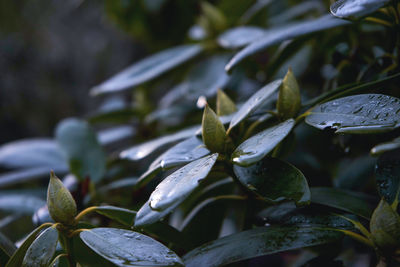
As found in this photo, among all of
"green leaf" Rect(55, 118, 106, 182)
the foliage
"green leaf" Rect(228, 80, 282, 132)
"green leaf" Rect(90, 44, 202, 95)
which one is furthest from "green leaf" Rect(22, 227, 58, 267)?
"green leaf" Rect(90, 44, 202, 95)

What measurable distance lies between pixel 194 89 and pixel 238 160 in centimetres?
59

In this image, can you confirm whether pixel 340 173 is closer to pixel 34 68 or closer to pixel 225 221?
pixel 225 221

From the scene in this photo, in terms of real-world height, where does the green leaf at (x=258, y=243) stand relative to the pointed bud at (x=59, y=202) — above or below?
below

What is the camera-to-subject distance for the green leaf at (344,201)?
0.52 m

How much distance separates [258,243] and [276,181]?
0.09 m

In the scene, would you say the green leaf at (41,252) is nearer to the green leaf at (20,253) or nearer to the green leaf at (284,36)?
the green leaf at (20,253)

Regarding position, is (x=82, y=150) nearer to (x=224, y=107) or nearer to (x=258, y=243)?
(x=224, y=107)

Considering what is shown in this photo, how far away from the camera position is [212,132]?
49 centimetres

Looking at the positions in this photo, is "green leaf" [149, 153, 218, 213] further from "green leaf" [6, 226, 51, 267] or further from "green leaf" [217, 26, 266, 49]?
"green leaf" [217, 26, 266, 49]

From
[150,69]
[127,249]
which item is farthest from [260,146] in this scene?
[150,69]

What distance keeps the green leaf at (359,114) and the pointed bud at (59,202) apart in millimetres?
328

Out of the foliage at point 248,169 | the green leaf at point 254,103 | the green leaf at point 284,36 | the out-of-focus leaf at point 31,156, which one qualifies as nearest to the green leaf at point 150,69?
the foliage at point 248,169

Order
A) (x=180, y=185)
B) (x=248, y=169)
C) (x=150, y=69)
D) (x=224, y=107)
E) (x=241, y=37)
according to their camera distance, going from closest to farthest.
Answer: (x=180, y=185) → (x=248, y=169) → (x=224, y=107) → (x=241, y=37) → (x=150, y=69)

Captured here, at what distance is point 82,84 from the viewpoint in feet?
8.04
